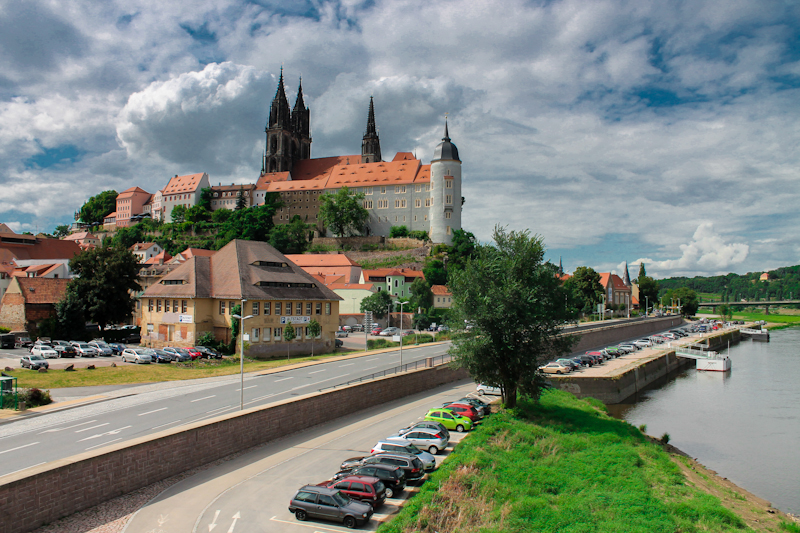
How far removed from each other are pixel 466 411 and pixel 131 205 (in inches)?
6321

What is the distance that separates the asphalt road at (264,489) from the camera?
46.5ft

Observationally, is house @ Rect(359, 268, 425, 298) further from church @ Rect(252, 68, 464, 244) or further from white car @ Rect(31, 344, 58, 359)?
white car @ Rect(31, 344, 58, 359)

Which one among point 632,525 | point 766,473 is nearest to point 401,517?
point 632,525

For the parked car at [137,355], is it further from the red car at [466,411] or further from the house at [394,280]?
the house at [394,280]

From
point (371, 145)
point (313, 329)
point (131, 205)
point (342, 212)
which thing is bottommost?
point (313, 329)

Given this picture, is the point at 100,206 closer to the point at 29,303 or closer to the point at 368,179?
the point at 368,179

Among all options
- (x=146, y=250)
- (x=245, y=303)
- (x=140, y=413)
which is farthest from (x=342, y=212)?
(x=140, y=413)

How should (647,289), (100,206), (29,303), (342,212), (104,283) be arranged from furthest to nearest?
(100,206)
(647,289)
(342,212)
(29,303)
(104,283)

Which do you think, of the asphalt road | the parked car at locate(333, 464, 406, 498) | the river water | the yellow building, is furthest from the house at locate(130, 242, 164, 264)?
the parked car at locate(333, 464, 406, 498)

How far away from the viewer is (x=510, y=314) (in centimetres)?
2648

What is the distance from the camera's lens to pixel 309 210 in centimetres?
13550

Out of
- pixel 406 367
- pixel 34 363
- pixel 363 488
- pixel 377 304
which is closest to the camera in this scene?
pixel 363 488

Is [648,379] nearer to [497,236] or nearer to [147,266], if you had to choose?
[497,236]

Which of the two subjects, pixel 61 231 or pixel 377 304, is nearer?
pixel 377 304
